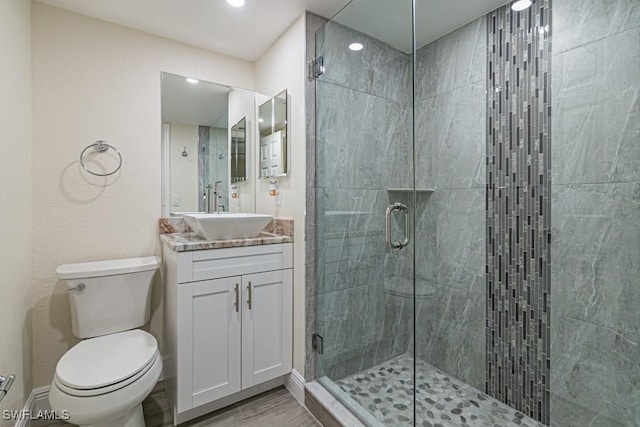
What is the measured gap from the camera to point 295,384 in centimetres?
193

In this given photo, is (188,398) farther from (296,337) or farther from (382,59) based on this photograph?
(382,59)

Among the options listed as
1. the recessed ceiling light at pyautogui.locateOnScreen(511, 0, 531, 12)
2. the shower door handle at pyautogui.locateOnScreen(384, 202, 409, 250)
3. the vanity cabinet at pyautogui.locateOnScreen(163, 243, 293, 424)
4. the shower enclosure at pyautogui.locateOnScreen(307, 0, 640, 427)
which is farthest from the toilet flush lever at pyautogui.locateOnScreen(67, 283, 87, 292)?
the recessed ceiling light at pyautogui.locateOnScreen(511, 0, 531, 12)

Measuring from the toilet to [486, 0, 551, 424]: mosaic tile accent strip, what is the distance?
6.45 ft

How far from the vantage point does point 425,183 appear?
2.27m

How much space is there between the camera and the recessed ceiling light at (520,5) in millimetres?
1724

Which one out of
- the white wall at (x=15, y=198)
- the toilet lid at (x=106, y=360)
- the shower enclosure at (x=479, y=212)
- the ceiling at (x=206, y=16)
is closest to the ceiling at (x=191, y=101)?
the ceiling at (x=206, y=16)

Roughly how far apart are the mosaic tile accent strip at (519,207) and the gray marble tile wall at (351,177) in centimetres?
56

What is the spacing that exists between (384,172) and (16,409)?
230 cm

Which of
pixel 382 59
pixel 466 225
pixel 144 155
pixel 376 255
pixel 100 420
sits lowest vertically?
pixel 100 420

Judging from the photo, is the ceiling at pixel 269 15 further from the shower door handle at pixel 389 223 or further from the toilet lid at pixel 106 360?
the toilet lid at pixel 106 360

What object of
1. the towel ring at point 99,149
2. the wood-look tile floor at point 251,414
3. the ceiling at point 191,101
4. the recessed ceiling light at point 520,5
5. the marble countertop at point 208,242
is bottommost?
the wood-look tile floor at point 251,414

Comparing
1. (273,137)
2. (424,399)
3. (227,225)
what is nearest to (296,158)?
(273,137)

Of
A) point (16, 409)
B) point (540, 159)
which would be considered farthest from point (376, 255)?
point (16, 409)

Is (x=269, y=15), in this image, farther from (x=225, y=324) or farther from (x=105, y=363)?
(x=105, y=363)
